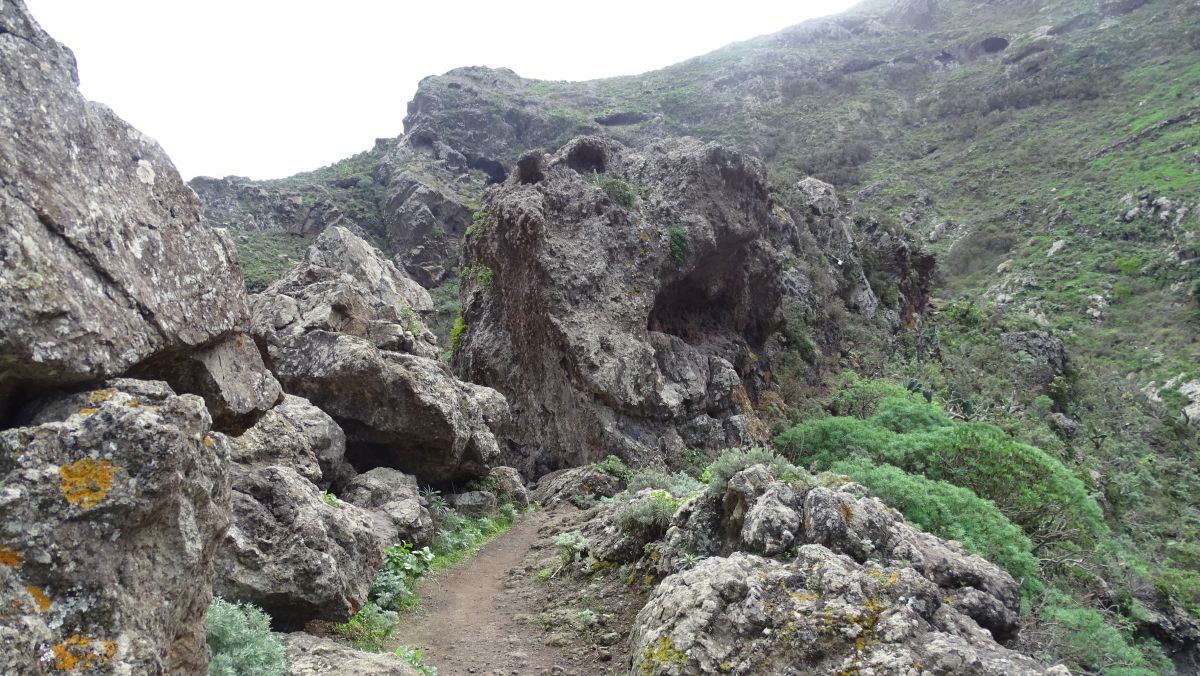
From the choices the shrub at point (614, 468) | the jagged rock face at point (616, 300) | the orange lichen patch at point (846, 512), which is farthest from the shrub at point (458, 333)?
the orange lichen patch at point (846, 512)

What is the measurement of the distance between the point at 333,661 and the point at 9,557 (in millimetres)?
2772

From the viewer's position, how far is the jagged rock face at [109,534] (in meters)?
3.18

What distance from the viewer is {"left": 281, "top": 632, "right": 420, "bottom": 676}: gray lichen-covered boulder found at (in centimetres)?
510

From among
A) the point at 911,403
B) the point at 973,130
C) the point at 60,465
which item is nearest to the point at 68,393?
the point at 60,465

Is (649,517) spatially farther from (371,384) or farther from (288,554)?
(371,384)

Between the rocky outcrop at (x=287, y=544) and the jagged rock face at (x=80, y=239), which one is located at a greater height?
the jagged rock face at (x=80, y=239)

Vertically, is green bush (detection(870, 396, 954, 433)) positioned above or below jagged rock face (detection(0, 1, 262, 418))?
below

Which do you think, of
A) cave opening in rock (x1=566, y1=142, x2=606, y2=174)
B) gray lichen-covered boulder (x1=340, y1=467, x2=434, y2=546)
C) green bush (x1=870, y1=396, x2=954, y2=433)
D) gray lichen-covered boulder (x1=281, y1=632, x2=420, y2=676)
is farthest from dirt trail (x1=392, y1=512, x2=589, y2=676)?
cave opening in rock (x1=566, y1=142, x2=606, y2=174)

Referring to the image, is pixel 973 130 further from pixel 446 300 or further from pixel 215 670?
pixel 215 670

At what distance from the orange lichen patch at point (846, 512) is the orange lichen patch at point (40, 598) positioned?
19.4 ft

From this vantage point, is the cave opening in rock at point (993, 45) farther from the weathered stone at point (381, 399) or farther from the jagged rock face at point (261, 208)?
the weathered stone at point (381, 399)

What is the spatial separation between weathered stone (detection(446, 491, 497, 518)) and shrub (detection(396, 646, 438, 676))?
233 inches

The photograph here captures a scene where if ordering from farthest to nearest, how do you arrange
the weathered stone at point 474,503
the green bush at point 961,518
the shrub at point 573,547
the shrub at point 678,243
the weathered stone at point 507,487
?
the shrub at point 678,243
the weathered stone at point 507,487
the weathered stone at point 474,503
the shrub at point 573,547
the green bush at point 961,518

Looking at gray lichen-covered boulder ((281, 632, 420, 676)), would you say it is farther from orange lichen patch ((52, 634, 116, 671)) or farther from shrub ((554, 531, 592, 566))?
shrub ((554, 531, 592, 566))
